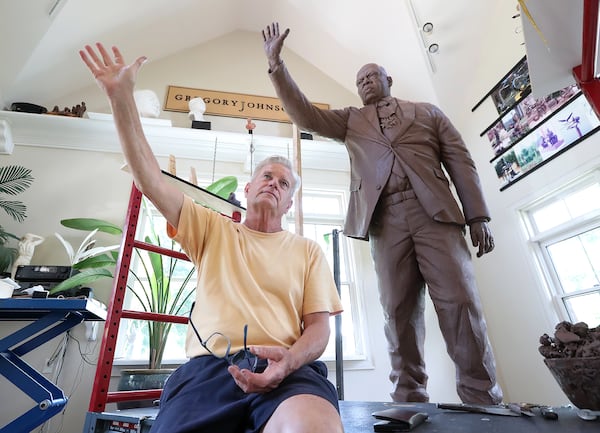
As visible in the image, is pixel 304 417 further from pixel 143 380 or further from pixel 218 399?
pixel 143 380

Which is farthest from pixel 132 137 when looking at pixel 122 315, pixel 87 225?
pixel 87 225

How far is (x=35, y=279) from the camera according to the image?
7.74ft

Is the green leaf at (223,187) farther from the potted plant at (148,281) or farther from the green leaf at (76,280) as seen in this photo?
the green leaf at (76,280)

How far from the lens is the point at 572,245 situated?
247 centimetres

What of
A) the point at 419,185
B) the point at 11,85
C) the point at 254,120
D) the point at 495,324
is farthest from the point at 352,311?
the point at 11,85

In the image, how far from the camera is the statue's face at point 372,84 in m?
1.72

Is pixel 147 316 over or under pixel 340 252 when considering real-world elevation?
under

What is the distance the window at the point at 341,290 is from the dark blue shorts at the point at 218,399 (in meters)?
1.74

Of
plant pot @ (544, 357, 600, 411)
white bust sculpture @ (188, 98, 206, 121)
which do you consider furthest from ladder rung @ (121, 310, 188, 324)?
white bust sculpture @ (188, 98, 206, 121)

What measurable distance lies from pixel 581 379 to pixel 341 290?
2.42m

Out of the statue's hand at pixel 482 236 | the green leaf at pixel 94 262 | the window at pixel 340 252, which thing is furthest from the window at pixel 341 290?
the statue's hand at pixel 482 236

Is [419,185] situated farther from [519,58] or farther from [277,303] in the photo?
[519,58]

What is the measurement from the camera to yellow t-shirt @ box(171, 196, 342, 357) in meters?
0.74

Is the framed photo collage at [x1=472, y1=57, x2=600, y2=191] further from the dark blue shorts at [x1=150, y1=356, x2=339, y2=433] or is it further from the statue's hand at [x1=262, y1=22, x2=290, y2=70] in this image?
the dark blue shorts at [x1=150, y1=356, x2=339, y2=433]
